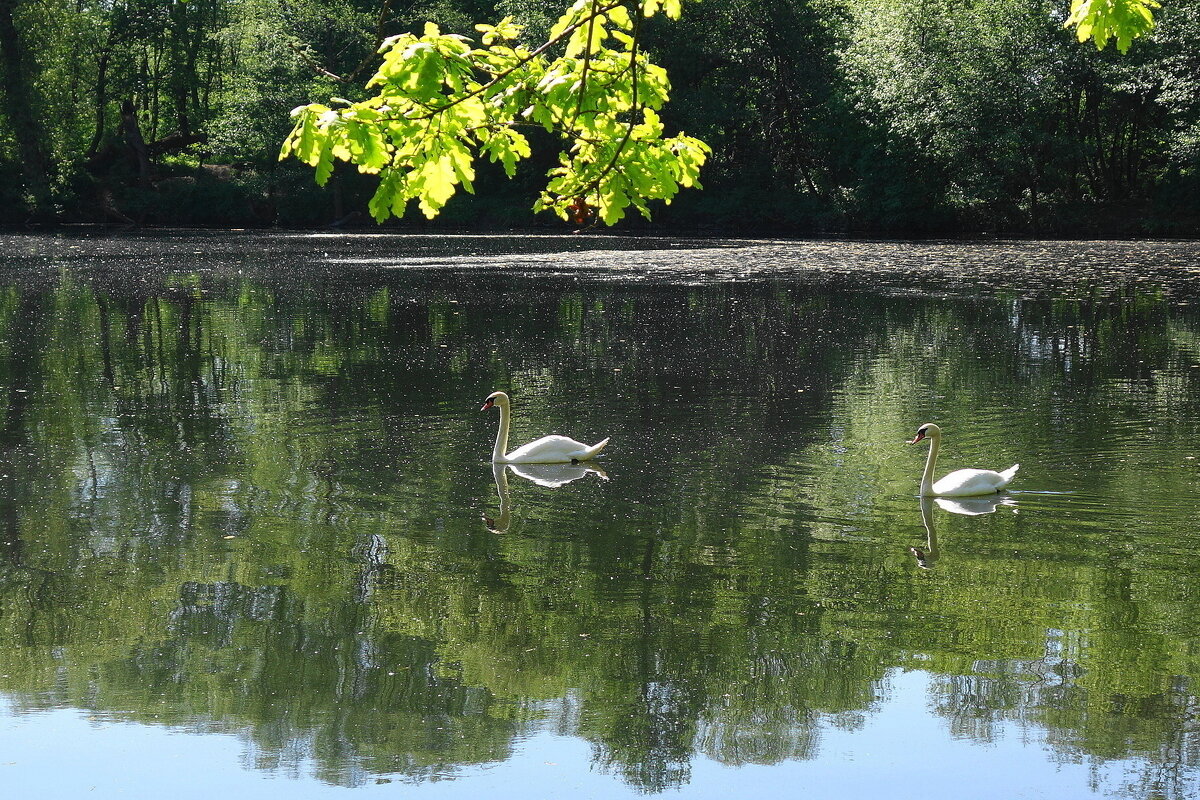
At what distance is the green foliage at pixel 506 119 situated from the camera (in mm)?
4891

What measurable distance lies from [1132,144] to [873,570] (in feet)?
159

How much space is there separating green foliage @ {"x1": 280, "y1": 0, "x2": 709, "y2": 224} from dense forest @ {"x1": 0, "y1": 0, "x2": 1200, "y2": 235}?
39.6 m

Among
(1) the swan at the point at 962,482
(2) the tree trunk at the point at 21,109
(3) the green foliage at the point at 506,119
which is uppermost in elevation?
(2) the tree trunk at the point at 21,109

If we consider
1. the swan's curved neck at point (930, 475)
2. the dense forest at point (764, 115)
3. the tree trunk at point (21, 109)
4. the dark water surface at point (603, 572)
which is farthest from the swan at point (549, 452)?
the tree trunk at point (21, 109)

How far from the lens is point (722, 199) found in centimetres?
5869

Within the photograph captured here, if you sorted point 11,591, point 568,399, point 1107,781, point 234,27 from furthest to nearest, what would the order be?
point 234,27
point 568,399
point 11,591
point 1107,781

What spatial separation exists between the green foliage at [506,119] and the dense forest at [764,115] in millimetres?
39568

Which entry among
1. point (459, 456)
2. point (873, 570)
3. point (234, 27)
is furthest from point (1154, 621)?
point (234, 27)

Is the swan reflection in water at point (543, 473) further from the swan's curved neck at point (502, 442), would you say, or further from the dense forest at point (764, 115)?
the dense forest at point (764, 115)

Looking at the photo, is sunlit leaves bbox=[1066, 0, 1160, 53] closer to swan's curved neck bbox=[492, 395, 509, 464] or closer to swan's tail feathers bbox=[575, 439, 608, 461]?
swan's tail feathers bbox=[575, 439, 608, 461]

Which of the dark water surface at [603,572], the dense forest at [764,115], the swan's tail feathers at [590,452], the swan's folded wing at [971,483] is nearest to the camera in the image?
the dark water surface at [603,572]

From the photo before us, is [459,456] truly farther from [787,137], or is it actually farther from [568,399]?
[787,137]

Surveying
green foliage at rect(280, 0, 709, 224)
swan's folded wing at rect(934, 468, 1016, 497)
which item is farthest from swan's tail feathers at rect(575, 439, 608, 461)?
green foliage at rect(280, 0, 709, 224)

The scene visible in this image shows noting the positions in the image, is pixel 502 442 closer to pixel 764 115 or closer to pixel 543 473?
pixel 543 473
